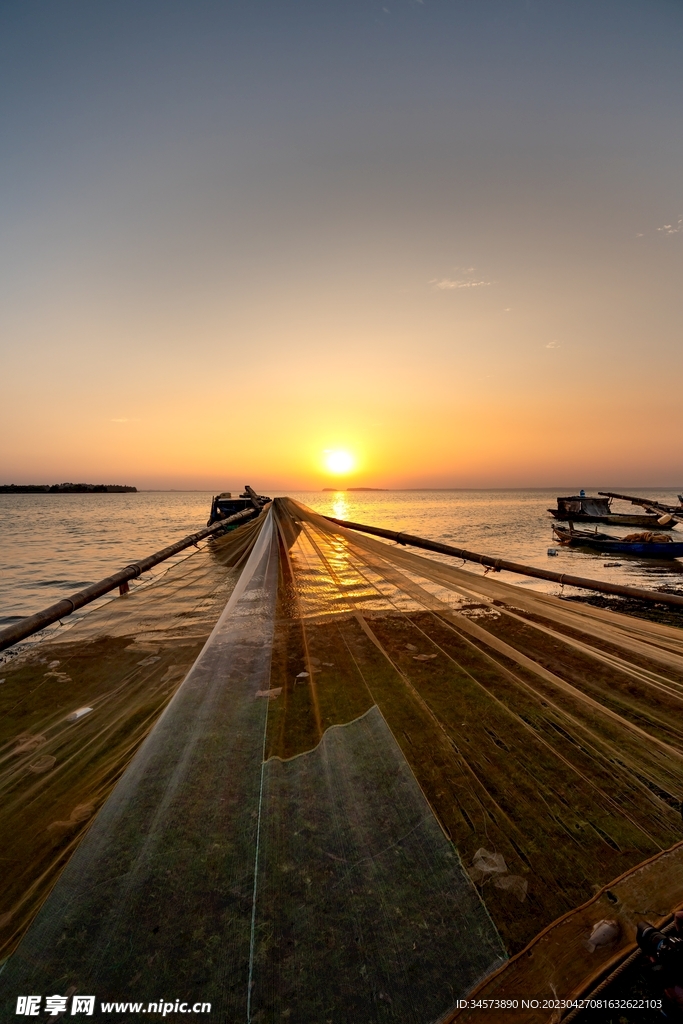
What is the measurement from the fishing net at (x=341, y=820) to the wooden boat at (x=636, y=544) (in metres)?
24.4

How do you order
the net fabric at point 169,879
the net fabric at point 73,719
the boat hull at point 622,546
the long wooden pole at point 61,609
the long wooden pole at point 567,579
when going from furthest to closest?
the boat hull at point 622,546 < the long wooden pole at point 567,579 < the long wooden pole at point 61,609 < the net fabric at point 73,719 < the net fabric at point 169,879

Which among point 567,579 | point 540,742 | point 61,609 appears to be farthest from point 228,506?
point 540,742

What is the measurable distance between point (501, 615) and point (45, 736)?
384 cm

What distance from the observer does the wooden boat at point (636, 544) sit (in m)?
22.4

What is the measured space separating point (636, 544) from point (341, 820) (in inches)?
1086

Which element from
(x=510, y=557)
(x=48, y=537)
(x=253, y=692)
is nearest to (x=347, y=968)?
(x=253, y=692)

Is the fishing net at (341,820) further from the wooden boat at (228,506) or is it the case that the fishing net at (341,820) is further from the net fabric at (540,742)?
the wooden boat at (228,506)

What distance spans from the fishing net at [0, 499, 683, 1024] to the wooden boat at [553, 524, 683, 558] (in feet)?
80.1

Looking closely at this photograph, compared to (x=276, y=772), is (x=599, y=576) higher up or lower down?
lower down

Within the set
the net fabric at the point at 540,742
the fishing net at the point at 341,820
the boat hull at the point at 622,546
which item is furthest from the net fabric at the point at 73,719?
the boat hull at the point at 622,546

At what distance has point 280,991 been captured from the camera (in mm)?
1224

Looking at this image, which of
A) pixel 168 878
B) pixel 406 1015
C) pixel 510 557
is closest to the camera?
pixel 406 1015

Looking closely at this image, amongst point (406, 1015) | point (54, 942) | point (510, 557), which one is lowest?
point (510, 557)

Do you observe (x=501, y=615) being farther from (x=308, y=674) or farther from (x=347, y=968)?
(x=347, y=968)
